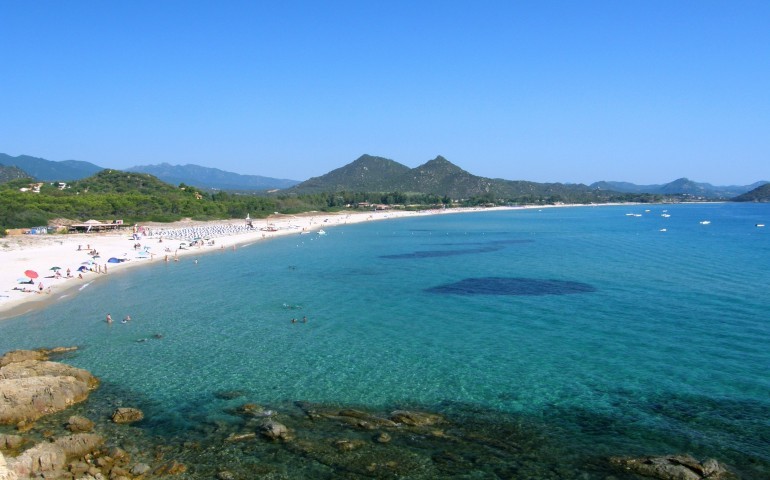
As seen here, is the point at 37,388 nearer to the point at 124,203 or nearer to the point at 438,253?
the point at 438,253

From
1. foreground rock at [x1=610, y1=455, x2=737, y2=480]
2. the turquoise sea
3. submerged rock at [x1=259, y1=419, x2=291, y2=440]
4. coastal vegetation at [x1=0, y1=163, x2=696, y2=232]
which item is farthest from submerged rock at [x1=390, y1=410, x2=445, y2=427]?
coastal vegetation at [x1=0, y1=163, x2=696, y2=232]

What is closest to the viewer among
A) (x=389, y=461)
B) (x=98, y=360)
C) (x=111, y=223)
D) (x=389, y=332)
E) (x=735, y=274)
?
(x=389, y=461)

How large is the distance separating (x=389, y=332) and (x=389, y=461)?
39.1 feet

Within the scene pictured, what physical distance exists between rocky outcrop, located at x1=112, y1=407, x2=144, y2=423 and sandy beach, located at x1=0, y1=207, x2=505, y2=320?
55.5 ft

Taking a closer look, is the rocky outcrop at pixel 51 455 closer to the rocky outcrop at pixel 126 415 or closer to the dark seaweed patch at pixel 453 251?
the rocky outcrop at pixel 126 415

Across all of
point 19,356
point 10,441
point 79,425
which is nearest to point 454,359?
point 79,425

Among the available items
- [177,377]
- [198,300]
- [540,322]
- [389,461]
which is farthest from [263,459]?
[198,300]

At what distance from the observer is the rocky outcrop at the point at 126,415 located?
15094mm

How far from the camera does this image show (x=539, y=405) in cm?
1606

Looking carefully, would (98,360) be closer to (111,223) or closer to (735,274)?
(735,274)

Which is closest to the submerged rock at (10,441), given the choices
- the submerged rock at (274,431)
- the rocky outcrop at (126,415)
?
the rocky outcrop at (126,415)

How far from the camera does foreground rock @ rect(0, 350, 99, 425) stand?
1515 cm

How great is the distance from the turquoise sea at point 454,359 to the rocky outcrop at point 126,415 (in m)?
0.41

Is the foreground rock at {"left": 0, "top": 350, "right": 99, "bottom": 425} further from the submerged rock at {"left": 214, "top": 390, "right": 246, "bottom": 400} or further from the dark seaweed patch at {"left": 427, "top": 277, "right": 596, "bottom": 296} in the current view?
the dark seaweed patch at {"left": 427, "top": 277, "right": 596, "bottom": 296}
